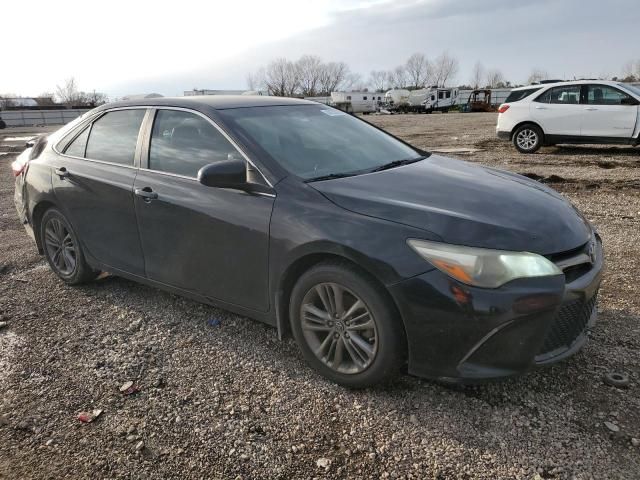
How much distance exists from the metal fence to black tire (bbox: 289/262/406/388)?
145ft

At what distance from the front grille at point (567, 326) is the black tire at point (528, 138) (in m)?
10.3

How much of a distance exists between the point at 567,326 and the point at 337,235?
1261 millimetres

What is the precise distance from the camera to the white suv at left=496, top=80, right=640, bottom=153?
438 inches

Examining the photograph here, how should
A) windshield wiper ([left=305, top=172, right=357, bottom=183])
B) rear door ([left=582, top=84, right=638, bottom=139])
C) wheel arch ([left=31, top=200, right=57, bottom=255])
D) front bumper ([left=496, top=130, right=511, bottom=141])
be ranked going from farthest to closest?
front bumper ([left=496, top=130, right=511, bottom=141])
rear door ([left=582, top=84, right=638, bottom=139])
wheel arch ([left=31, top=200, right=57, bottom=255])
windshield wiper ([left=305, top=172, right=357, bottom=183])

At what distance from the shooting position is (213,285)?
3414 mm

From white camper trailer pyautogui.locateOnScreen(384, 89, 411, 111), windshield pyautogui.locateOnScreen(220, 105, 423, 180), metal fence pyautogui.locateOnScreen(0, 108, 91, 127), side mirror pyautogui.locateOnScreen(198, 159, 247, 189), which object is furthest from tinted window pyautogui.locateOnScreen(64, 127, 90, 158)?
white camper trailer pyautogui.locateOnScreen(384, 89, 411, 111)

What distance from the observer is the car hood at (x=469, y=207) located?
102 inches

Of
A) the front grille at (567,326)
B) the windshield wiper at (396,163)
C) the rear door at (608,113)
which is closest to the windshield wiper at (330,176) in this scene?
the windshield wiper at (396,163)

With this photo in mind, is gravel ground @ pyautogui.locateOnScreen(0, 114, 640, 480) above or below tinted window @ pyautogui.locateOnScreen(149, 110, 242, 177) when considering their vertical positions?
below

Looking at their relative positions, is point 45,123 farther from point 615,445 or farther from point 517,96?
point 615,445

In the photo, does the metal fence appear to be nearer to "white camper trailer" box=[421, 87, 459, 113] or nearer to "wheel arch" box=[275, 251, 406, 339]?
"white camper trailer" box=[421, 87, 459, 113]

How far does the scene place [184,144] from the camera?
3.64 metres

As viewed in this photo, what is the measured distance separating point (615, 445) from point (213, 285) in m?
2.37

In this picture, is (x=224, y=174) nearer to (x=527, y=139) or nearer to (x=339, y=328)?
(x=339, y=328)
